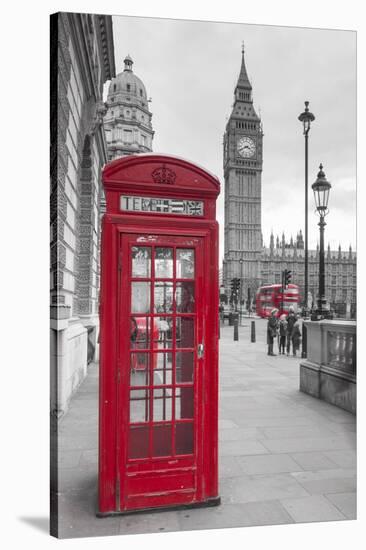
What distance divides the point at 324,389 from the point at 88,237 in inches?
223

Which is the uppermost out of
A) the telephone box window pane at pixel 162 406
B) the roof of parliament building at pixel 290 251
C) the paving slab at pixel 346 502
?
the roof of parliament building at pixel 290 251

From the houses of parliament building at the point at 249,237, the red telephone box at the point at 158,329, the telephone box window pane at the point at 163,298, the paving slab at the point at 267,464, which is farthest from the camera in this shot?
the houses of parliament building at the point at 249,237

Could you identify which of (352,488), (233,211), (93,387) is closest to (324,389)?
(352,488)

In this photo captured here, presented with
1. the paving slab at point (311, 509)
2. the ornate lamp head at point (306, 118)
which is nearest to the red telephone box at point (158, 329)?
the paving slab at point (311, 509)

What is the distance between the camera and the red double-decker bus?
25.9m

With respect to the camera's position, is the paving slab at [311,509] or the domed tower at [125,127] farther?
the domed tower at [125,127]

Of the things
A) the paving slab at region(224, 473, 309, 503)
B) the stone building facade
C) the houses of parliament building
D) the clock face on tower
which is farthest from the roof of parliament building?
the paving slab at region(224, 473, 309, 503)

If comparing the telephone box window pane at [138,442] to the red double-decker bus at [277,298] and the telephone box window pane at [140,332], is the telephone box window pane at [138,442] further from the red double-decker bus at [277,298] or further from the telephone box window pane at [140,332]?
the red double-decker bus at [277,298]

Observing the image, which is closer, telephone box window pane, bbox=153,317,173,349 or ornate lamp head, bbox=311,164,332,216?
telephone box window pane, bbox=153,317,173,349

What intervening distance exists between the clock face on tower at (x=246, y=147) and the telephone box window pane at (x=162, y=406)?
74680 mm

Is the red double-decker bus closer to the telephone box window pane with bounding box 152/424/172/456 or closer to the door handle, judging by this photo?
the telephone box window pane with bounding box 152/424/172/456

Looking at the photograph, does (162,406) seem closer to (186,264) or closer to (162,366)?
(162,366)

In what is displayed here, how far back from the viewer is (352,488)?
10.9 feet

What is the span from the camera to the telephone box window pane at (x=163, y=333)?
2869mm
